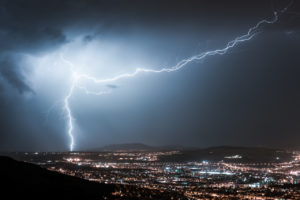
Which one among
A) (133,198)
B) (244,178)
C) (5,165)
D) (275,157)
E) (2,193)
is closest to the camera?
(2,193)

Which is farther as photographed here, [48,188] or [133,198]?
[133,198]

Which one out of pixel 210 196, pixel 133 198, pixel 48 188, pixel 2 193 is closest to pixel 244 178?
pixel 210 196

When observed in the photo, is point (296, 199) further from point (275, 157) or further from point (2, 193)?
point (275, 157)

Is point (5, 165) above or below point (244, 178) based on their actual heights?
above

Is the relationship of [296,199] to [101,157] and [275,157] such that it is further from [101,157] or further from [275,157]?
[101,157]

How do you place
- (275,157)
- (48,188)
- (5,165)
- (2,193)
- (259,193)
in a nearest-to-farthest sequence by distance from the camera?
(2,193) → (48,188) → (5,165) → (259,193) → (275,157)

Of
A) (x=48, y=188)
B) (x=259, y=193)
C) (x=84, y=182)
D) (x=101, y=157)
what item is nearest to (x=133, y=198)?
(x=84, y=182)
